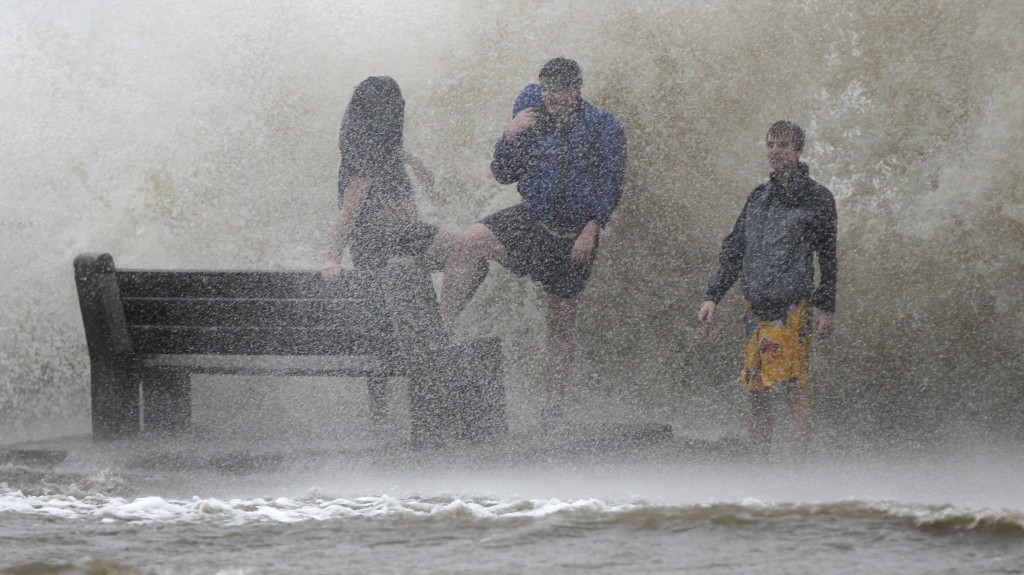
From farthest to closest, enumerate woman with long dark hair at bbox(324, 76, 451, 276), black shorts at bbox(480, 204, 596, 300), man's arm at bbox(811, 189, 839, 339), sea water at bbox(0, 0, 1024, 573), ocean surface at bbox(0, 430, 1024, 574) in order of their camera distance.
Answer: black shorts at bbox(480, 204, 596, 300)
woman with long dark hair at bbox(324, 76, 451, 276)
man's arm at bbox(811, 189, 839, 339)
sea water at bbox(0, 0, 1024, 573)
ocean surface at bbox(0, 430, 1024, 574)

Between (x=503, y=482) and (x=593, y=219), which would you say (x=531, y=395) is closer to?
(x=593, y=219)

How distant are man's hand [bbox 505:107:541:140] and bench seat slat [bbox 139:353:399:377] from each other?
1.37 m

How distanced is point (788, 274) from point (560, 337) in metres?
1.12

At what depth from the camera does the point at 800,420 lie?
5926 millimetres

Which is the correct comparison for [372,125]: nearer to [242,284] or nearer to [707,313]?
[242,284]

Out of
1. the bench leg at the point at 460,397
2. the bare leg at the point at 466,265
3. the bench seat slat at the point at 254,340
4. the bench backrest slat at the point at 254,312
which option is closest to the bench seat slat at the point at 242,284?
the bench backrest slat at the point at 254,312

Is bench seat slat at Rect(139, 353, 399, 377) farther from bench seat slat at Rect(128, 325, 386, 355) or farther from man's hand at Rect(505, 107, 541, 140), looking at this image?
man's hand at Rect(505, 107, 541, 140)

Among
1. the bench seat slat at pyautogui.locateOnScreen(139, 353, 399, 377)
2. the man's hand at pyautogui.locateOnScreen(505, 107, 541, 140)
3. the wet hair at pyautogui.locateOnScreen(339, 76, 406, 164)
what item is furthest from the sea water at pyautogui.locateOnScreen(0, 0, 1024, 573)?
the man's hand at pyautogui.locateOnScreen(505, 107, 541, 140)

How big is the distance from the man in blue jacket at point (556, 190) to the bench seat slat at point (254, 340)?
37.3 inches

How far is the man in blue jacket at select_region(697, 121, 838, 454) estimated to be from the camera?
5809 mm

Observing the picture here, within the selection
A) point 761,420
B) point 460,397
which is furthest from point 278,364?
point 761,420

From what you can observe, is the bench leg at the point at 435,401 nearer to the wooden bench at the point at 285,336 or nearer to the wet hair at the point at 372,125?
the wooden bench at the point at 285,336

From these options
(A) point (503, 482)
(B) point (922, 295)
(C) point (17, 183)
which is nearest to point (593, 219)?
(A) point (503, 482)

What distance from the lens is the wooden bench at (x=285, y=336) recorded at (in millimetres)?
5363
